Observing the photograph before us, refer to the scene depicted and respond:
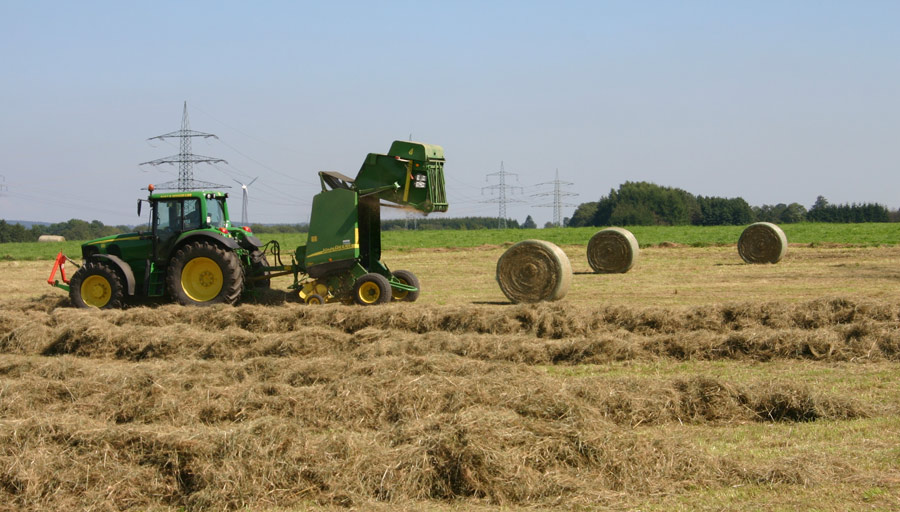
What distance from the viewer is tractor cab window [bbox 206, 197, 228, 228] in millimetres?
→ 12656

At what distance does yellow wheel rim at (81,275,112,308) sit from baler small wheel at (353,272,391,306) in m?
4.00

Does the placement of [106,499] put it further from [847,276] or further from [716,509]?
[847,276]

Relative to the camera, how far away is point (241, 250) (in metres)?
12.8

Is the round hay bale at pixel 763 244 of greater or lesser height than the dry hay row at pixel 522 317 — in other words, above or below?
above

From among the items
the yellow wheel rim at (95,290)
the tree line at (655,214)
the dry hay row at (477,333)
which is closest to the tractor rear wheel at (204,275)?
the dry hay row at (477,333)

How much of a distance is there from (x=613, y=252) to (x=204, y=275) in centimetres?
1084

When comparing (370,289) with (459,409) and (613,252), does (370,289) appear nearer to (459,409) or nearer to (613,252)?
(459,409)

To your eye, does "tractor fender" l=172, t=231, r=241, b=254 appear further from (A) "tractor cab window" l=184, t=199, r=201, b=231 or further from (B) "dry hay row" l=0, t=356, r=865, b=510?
(B) "dry hay row" l=0, t=356, r=865, b=510

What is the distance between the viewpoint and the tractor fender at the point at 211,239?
12172mm

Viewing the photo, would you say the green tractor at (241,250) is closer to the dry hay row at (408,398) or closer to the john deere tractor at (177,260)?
the john deere tractor at (177,260)

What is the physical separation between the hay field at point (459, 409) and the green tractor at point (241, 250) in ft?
4.83

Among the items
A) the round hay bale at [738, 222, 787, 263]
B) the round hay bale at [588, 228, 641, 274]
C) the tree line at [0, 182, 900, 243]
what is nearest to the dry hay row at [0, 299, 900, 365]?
the round hay bale at [588, 228, 641, 274]

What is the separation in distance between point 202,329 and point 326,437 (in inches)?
219

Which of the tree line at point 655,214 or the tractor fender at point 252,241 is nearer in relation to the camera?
the tractor fender at point 252,241
